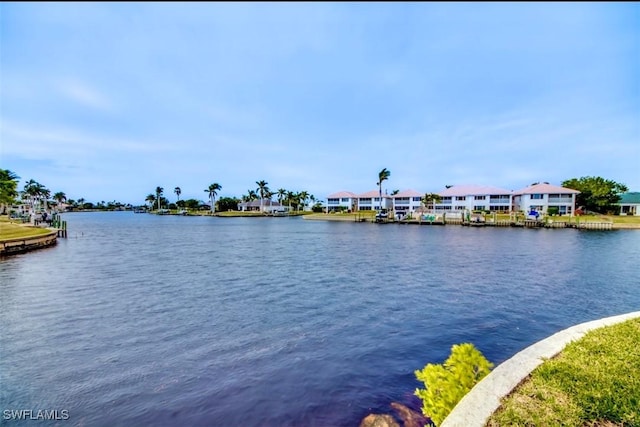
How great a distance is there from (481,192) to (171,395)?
104 metres

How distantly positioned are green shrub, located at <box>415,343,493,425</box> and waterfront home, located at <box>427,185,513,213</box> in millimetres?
→ 92826

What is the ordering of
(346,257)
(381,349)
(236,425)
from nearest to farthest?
(236,425) → (381,349) → (346,257)

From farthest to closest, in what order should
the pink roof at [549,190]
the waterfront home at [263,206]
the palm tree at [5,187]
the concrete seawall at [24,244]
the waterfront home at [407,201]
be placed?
the waterfront home at [263,206] < the waterfront home at [407,201] < the pink roof at [549,190] < the palm tree at [5,187] < the concrete seawall at [24,244]

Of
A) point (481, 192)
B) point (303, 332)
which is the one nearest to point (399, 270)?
point (303, 332)

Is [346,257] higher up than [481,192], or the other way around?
[481,192]

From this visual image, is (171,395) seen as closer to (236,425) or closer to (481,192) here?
(236,425)

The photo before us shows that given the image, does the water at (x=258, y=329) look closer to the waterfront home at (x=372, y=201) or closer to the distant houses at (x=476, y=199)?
the distant houses at (x=476, y=199)

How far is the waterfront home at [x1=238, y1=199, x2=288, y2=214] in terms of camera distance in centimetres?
14879

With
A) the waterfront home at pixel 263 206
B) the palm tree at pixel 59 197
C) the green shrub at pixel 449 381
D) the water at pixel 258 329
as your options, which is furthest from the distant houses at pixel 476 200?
the palm tree at pixel 59 197

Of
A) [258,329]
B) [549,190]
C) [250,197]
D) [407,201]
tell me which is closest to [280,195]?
[250,197]

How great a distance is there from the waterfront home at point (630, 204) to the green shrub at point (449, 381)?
374 ft

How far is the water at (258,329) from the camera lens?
25.8 ft

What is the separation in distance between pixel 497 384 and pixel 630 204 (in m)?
118

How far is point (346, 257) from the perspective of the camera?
30.8m
